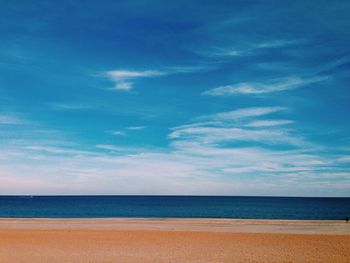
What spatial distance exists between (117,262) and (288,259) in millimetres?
8374

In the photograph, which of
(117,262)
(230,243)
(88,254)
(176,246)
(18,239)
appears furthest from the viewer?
(18,239)

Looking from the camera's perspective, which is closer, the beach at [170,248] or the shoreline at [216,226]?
the beach at [170,248]

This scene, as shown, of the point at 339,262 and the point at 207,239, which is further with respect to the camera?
the point at 207,239

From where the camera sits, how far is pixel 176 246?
76.9 feet

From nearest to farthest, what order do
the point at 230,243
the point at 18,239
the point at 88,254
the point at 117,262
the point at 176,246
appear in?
the point at 117,262
the point at 88,254
the point at 176,246
the point at 230,243
the point at 18,239

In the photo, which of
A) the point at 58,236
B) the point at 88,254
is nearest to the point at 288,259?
the point at 88,254

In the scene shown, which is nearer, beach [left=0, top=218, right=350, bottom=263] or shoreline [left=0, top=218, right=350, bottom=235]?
beach [left=0, top=218, right=350, bottom=263]

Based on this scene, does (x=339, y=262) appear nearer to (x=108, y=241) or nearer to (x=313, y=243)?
(x=313, y=243)

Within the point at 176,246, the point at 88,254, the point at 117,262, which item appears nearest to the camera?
the point at 117,262

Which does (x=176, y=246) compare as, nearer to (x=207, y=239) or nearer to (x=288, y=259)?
(x=207, y=239)

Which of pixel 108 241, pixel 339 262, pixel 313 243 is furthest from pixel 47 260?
pixel 313 243

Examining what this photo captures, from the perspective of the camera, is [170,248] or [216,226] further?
[216,226]

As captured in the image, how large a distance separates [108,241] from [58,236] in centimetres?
510

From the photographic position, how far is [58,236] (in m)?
28.7
